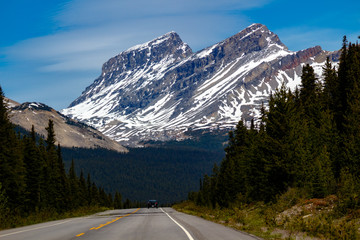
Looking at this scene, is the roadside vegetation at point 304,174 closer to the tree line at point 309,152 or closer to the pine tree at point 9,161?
the tree line at point 309,152

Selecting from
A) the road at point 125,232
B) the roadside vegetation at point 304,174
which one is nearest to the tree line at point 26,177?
the road at point 125,232

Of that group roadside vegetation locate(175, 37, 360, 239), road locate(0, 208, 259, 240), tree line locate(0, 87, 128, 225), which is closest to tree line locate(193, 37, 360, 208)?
roadside vegetation locate(175, 37, 360, 239)

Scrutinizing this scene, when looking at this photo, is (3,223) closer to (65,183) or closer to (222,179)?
(222,179)

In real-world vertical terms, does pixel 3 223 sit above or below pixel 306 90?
below

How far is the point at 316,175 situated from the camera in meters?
30.7

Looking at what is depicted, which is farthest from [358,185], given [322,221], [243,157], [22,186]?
[22,186]

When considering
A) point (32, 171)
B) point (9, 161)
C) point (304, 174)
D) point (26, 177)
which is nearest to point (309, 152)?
point (304, 174)

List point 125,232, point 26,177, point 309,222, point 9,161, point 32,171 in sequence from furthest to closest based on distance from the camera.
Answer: point 32,171, point 26,177, point 9,161, point 125,232, point 309,222

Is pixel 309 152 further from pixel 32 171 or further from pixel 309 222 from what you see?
pixel 32 171

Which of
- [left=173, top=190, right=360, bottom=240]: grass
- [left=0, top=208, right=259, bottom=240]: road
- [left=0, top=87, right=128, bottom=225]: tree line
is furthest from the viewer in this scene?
[left=0, top=87, right=128, bottom=225]: tree line

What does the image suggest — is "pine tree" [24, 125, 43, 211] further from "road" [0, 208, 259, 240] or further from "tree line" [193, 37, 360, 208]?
"road" [0, 208, 259, 240]

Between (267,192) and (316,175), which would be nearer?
(316,175)

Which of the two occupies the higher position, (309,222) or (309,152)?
(309,152)

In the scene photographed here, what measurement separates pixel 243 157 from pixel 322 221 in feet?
129
